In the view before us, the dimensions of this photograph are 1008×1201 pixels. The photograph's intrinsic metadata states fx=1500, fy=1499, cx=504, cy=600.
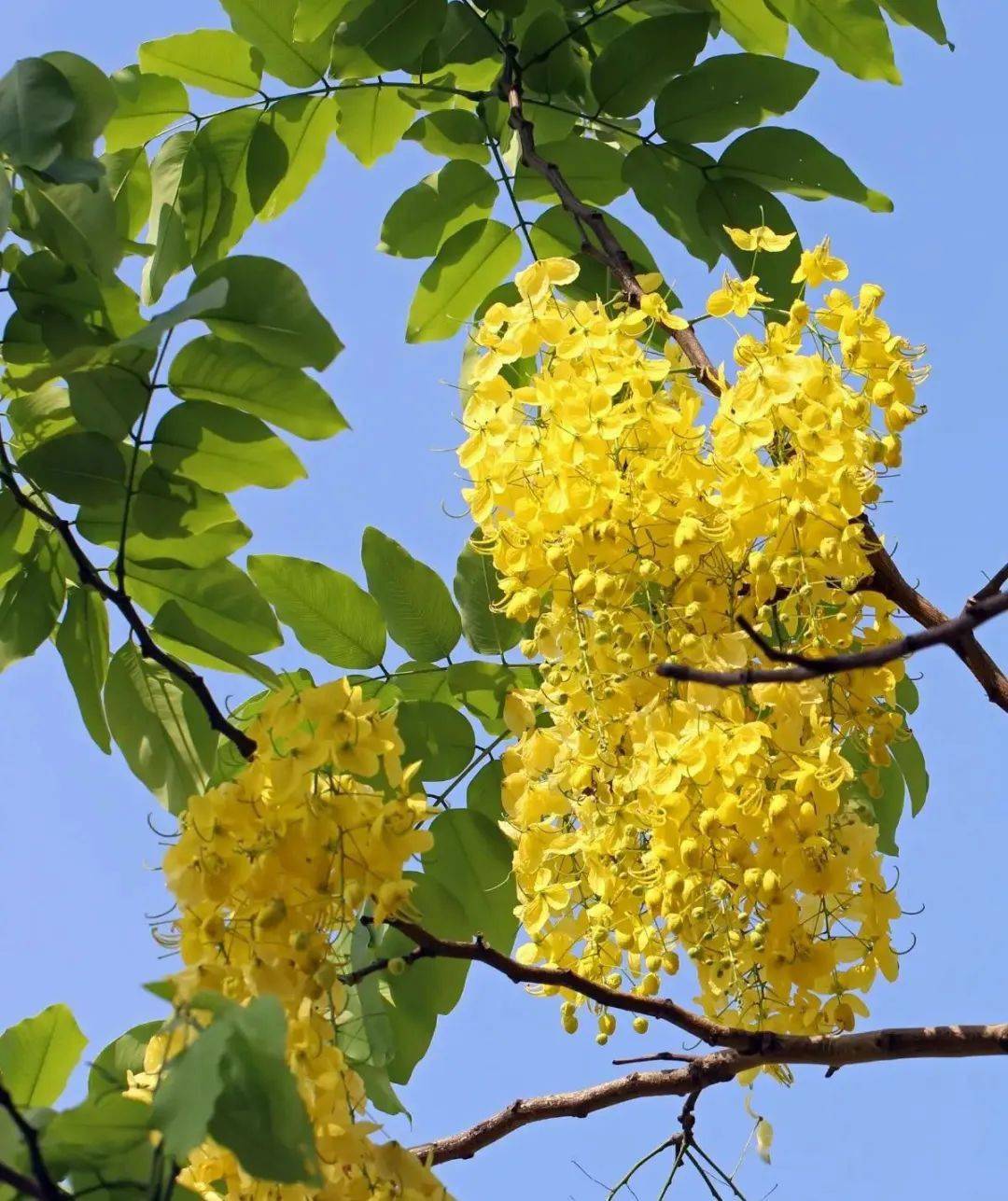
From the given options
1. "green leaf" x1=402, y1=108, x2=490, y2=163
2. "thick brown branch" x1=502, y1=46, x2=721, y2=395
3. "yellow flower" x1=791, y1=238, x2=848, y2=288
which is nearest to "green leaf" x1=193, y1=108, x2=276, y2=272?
"green leaf" x1=402, y1=108, x2=490, y2=163

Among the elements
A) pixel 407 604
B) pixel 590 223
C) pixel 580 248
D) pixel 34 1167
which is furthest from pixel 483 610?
pixel 34 1167

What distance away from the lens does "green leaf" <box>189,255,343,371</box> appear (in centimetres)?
164

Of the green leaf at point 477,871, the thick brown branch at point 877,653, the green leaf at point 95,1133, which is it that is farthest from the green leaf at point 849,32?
the green leaf at point 95,1133

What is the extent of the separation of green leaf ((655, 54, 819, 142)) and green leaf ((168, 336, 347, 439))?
2.64 ft

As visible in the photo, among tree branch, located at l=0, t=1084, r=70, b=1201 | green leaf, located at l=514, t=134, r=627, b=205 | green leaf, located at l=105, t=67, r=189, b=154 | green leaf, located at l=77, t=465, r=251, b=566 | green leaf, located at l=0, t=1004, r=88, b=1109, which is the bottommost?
tree branch, located at l=0, t=1084, r=70, b=1201

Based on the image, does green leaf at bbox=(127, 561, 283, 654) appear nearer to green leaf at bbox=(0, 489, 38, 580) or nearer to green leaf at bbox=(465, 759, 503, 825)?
green leaf at bbox=(0, 489, 38, 580)

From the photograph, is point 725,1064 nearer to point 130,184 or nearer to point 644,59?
point 644,59

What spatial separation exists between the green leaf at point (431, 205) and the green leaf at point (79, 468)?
75 centimetres

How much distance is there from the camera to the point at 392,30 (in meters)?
2.11

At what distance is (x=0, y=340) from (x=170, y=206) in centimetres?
49

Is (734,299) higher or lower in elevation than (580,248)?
lower

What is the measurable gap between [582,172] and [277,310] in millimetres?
845

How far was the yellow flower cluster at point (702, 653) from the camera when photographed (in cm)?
153

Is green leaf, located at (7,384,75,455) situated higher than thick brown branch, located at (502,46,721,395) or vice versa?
thick brown branch, located at (502,46,721,395)
